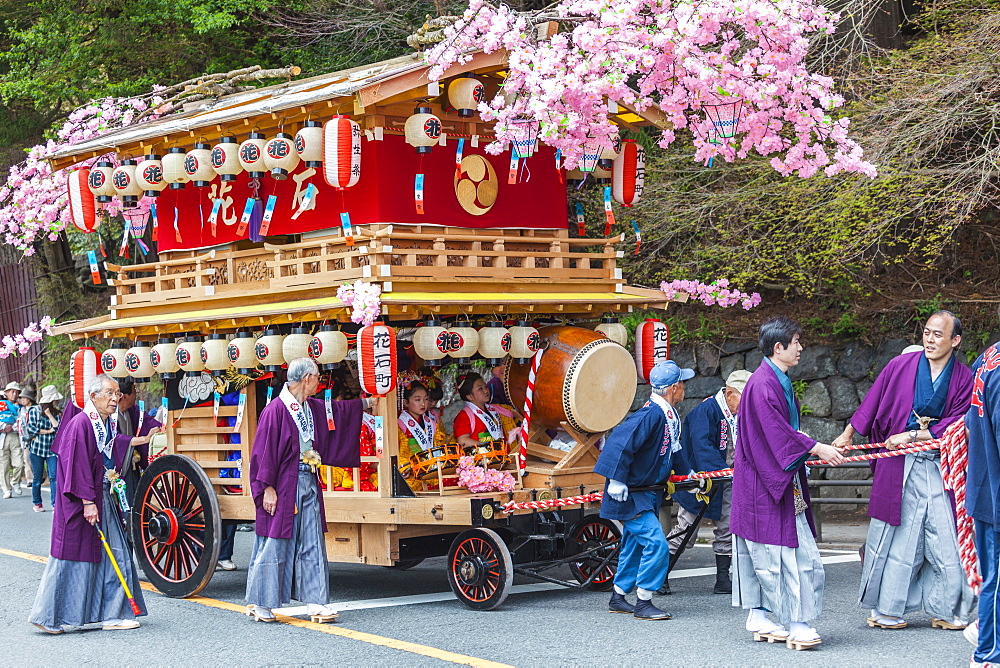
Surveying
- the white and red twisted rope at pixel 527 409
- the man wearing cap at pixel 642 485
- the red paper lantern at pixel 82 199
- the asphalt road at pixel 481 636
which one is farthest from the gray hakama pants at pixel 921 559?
the red paper lantern at pixel 82 199

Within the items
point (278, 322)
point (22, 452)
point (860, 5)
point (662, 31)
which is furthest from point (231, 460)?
point (22, 452)

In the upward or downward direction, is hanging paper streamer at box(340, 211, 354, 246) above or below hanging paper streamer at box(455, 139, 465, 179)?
below

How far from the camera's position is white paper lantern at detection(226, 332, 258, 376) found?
31.3 ft

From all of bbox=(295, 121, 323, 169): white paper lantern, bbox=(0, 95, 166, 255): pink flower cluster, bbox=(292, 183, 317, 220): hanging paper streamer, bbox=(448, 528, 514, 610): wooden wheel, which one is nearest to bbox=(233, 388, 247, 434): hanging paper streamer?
bbox=(292, 183, 317, 220): hanging paper streamer

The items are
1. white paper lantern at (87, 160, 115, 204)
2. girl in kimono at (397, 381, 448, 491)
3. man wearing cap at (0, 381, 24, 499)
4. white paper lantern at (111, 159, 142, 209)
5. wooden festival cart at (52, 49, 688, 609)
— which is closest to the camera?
wooden festival cart at (52, 49, 688, 609)

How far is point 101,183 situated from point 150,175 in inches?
31.3

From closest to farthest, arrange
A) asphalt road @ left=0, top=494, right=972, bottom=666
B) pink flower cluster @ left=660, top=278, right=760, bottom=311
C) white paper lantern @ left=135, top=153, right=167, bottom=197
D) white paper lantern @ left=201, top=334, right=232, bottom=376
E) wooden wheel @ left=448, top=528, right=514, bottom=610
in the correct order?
asphalt road @ left=0, top=494, right=972, bottom=666 → wooden wheel @ left=448, top=528, right=514, bottom=610 → white paper lantern @ left=201, top=334, right=232, bottom=376 → white paper lantern @ left=135, top=153, right=167, bottom=197 → pink flower cluster @ left=660, top=278, right=760, bottom=311

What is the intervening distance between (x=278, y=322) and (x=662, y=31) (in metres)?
3.90

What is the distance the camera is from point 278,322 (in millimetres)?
9508

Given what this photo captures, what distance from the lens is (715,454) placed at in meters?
8.97

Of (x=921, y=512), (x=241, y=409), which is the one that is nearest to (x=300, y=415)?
(x=241, y=409)

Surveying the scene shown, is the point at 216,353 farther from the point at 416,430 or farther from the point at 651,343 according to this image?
the point at 651,343

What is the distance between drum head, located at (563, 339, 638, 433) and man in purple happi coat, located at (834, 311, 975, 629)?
2.46 m

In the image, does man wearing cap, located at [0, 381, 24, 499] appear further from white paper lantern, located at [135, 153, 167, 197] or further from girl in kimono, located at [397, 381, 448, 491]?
girl in kimono, located at [397, 381, 448, 491]
